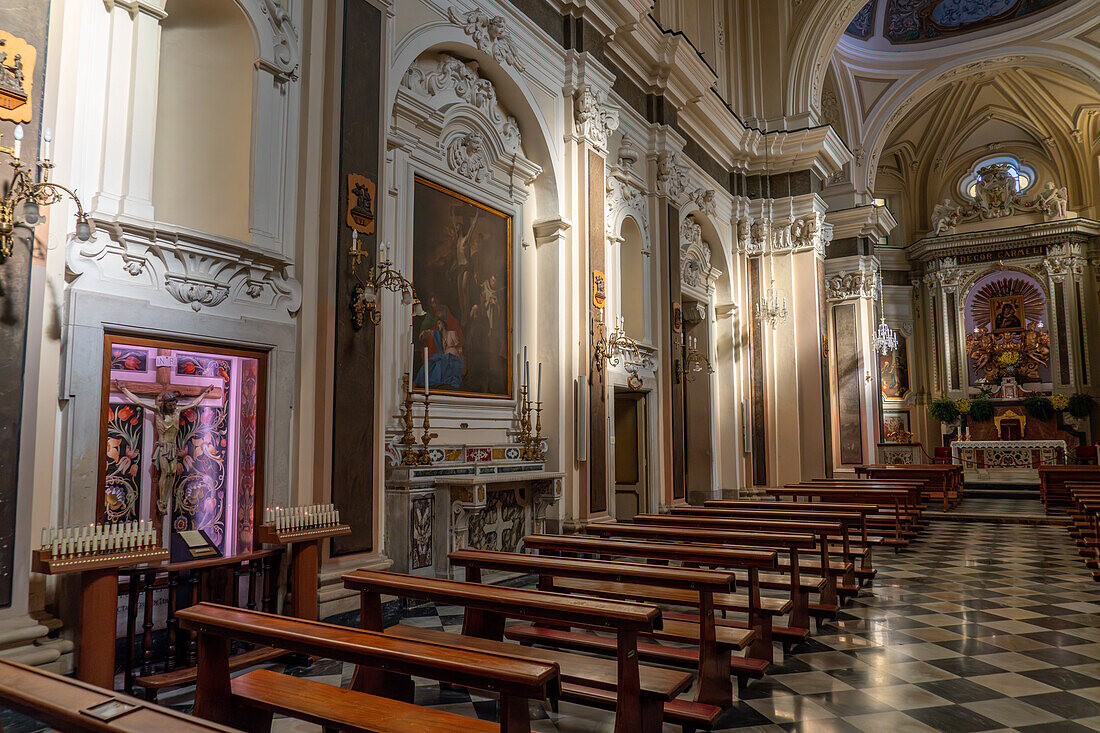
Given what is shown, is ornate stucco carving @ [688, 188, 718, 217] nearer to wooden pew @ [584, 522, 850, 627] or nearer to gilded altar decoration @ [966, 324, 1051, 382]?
wooden pew @ [584, 522, 850, 627]

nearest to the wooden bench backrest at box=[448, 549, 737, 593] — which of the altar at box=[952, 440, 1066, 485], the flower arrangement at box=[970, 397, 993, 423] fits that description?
the altar at box=[952, 440, 1066, 485]

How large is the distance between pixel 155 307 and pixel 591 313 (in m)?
5.52

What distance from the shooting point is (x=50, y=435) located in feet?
12.8

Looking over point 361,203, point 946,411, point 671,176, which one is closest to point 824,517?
point 361,203

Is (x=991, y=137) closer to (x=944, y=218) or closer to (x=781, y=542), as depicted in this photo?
(x=944, y=218)

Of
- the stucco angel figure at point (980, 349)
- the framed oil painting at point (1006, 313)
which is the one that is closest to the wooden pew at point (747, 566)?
the stucco angel figure at point (980, 349)

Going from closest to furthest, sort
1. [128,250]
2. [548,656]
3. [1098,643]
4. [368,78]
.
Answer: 1. [548,656]
2. [128,250]
3. [1098,643]
4. [368,78]

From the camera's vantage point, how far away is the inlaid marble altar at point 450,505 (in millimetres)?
6250

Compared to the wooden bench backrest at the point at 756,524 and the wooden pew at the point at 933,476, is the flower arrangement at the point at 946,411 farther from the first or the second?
the wooden bench backrest at the point at 756,524

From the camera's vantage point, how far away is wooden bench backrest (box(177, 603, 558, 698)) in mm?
2129

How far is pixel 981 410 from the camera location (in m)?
20.5

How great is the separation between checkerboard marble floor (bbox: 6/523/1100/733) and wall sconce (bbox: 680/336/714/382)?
5.28 m

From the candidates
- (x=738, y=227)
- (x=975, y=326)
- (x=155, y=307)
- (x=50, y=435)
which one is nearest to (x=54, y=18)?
(x=155, y=307)

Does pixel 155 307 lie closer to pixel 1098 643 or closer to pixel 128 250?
pixel 128 250
